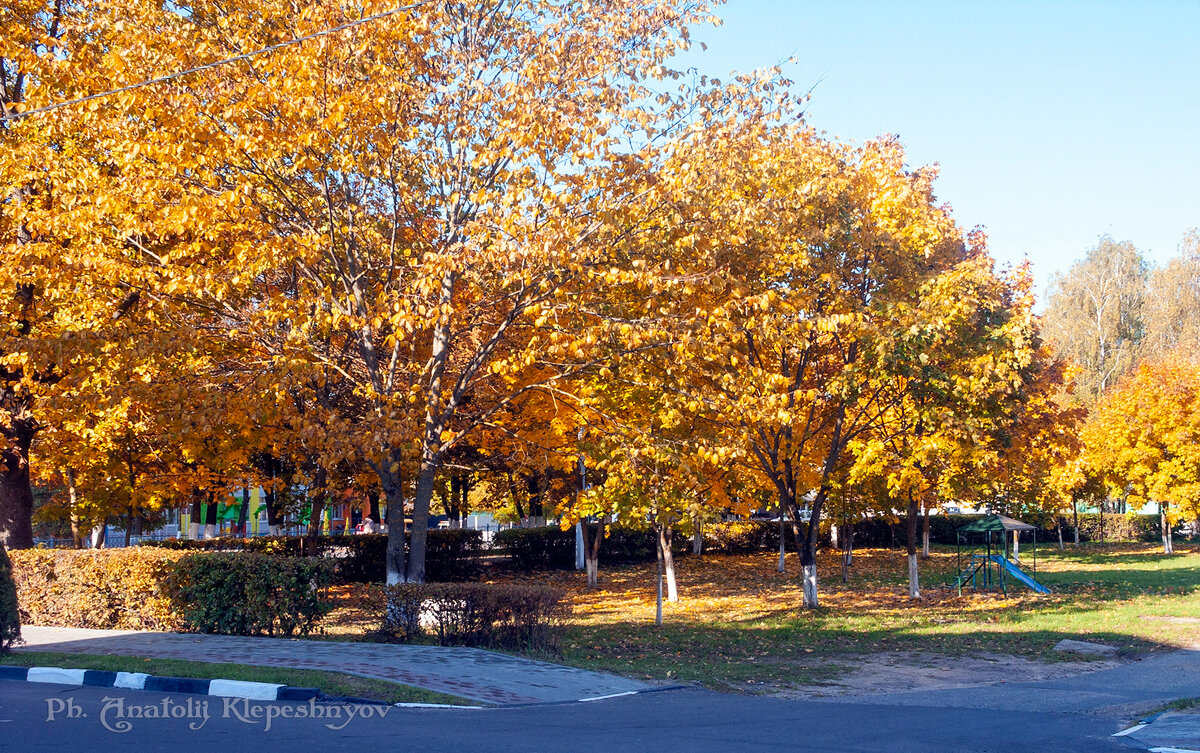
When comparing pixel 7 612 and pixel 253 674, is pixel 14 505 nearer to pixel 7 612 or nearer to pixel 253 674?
pixel 7 612

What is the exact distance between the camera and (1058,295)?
59.6 meters

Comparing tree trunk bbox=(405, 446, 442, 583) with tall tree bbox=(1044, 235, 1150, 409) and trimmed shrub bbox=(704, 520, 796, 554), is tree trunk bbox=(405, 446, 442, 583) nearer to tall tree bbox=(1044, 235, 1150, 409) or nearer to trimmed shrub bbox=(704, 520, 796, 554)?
trimmed shrub bbox=(704, 520, 796, 554)

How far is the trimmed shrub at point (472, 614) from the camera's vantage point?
13469 millimetres

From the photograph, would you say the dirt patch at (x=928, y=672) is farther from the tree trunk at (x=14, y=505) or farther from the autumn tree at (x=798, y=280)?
the tree trunk at (x=14, y=505)

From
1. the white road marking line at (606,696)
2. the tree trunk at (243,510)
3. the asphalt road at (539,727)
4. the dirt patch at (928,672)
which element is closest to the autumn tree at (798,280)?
the dirt patch at (928,672)

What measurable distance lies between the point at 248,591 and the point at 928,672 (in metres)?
9.75

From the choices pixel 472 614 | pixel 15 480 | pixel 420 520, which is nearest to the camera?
pixel 472 614

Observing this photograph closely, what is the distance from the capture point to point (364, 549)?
2822 cm

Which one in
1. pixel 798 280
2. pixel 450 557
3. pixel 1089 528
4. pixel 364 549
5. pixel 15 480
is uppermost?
pixel 798 280

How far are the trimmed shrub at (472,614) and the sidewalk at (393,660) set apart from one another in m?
0.57

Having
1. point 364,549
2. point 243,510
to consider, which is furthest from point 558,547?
point 243,510

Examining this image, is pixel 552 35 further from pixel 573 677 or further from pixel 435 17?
pixel 573 677

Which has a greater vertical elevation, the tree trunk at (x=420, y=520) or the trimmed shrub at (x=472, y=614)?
the tree trunk at (x=420, y=520)

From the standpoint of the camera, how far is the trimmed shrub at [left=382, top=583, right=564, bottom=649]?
13.5m
